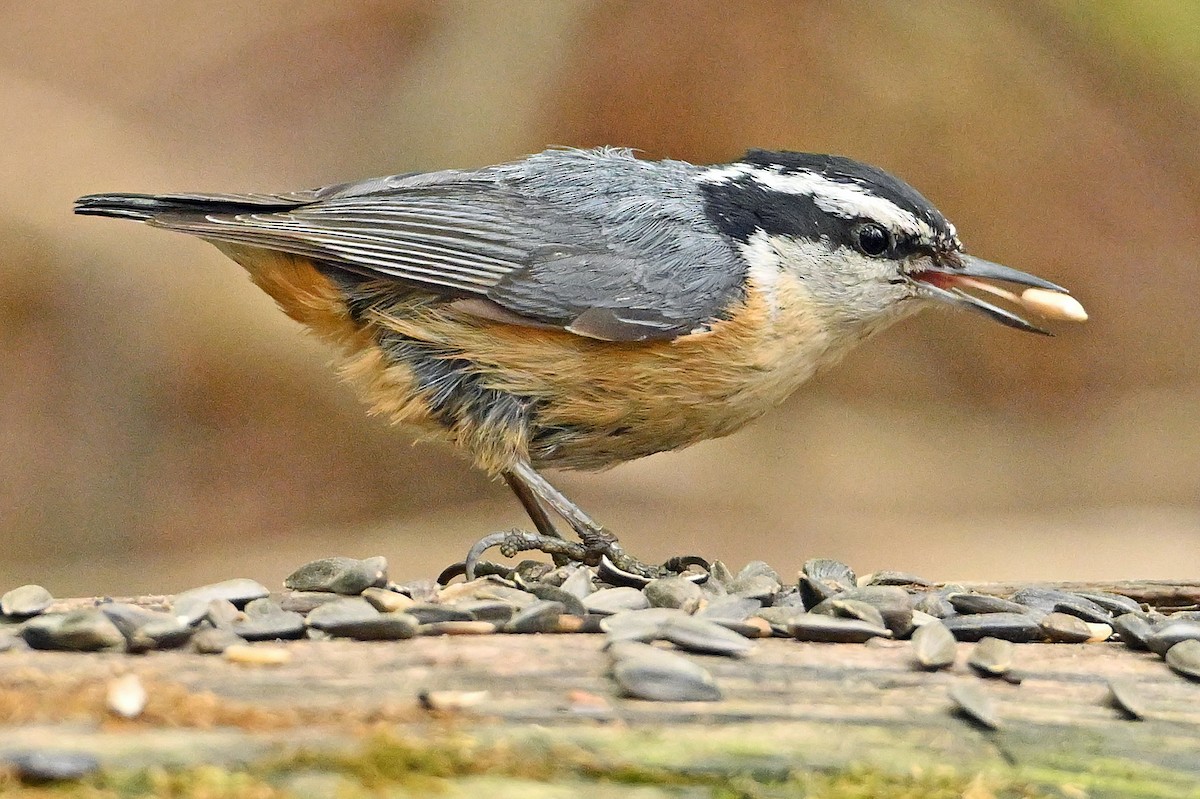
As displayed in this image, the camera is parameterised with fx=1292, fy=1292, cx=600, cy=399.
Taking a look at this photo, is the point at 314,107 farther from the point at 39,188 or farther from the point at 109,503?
the point at 109,503

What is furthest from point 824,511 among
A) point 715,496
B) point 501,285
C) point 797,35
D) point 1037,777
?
point 1037,777

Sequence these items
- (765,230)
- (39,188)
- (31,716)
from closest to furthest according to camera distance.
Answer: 1. (31,716)
2. (765,230)
3. (39,188)

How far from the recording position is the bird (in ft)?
10.2

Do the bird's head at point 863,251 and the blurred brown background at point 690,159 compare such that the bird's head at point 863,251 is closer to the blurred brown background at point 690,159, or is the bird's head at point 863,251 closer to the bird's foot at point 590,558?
the bird's foot at point 590,558

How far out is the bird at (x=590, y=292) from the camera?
3.11m

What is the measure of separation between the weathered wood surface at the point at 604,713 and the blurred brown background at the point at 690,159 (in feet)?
10.7

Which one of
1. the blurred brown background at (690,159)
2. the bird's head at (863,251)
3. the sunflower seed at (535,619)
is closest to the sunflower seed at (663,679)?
the sunflower seed at (535,619)

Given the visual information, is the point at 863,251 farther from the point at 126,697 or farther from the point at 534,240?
the point at 126,697

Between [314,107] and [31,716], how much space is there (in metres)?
4.09

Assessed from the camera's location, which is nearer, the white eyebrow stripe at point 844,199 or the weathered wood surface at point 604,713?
the weathered wood surface at point 604,713

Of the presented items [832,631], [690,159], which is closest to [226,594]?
[832,631]

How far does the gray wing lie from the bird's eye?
31cm

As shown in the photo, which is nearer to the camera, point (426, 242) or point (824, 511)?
point (426, 242)

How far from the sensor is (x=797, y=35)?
533cm
